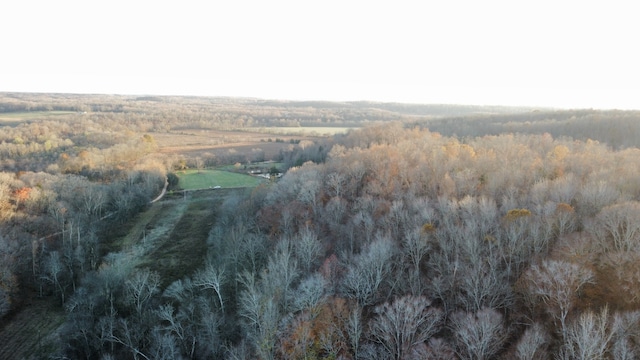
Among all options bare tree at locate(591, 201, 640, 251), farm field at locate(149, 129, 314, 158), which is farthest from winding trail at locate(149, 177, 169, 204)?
bare tree at locate(591, 201, 640, 251)

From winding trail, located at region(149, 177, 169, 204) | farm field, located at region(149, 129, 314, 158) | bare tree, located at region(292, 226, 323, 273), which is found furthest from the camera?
farm field, located at region(149, 129, 314, 158)

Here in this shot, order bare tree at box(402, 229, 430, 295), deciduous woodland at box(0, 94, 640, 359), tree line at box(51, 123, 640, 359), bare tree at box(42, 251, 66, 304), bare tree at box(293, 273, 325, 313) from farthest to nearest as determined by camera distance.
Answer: bare tree at box(42, 251, 66, 304), bare tree at box(402, 229, 430, 295), bare tree at box(293, 273, 325, 313), deciduous woodland at box(0, 94, 640, 359), tree line at box(51, 123, 640, 359)

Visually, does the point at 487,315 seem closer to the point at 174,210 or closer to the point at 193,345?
the point at 193,345

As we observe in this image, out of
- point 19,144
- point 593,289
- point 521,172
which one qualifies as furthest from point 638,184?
point 19,144

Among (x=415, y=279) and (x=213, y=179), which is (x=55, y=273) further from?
(x=213, y=179)

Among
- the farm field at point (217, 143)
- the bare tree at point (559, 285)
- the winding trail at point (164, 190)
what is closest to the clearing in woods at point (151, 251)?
the winding trail at point (164, 190)

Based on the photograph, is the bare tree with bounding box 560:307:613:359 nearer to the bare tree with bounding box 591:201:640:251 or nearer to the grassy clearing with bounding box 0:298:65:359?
the bare tree with bounding box 591:201:640:251

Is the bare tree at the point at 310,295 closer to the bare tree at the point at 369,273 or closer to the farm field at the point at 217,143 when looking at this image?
the bare tree at the point at 369,273
